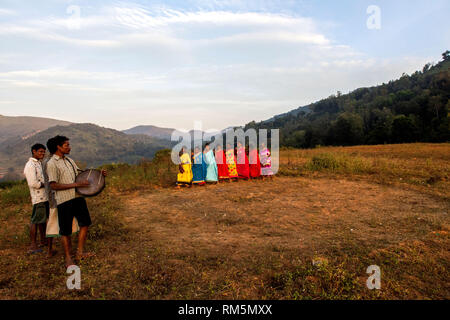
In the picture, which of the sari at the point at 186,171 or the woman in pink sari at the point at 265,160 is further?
the woman in pink sari at the point at 265,160

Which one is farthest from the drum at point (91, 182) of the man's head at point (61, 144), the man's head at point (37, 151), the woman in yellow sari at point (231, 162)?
the woman in yellow sari at point (231, 162)

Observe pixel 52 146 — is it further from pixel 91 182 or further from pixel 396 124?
pixel 396 124

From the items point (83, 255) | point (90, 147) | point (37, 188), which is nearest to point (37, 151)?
point (37, 188)

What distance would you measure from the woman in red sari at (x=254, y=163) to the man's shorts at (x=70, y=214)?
21.7 ft

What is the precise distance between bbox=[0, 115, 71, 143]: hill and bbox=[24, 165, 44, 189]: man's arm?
104 metres

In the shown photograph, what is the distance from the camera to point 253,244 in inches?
159

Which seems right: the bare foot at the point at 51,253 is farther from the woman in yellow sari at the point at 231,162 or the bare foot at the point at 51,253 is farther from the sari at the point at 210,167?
the woman in yellow sari at the point at 231,162

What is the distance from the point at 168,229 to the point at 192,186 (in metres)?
3.93

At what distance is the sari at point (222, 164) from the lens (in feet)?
30.4

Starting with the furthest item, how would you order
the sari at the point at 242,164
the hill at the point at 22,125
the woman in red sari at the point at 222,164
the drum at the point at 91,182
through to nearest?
the hill at the point at 22,125 < the sari at the point at 242,164 < the woman in red sari at the point at 222,164 < the drum at the point at 91,182

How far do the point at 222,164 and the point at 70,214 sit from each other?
6.18 meters

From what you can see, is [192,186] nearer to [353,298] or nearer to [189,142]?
[189,142]

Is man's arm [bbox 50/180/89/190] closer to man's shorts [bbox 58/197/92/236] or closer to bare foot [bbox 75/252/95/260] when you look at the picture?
man's shorts [bbox 58/197/92/236]
